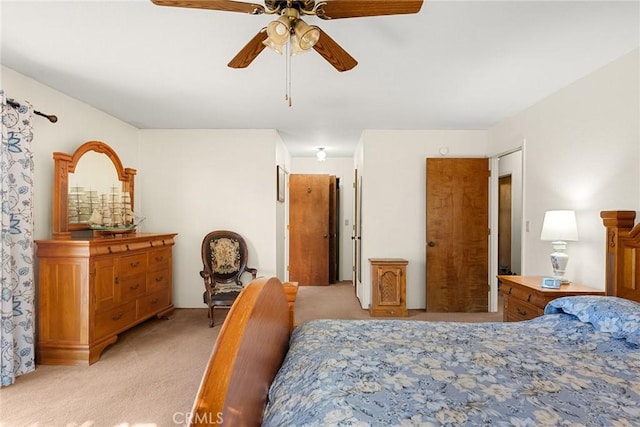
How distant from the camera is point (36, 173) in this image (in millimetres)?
2842

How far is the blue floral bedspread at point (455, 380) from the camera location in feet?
3.01


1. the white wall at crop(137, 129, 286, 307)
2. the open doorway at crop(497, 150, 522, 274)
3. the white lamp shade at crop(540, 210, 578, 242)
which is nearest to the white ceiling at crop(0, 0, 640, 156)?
the white wall at crop(137, 129, 286, 307)

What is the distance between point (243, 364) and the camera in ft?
3.05

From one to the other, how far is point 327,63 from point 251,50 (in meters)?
0.82

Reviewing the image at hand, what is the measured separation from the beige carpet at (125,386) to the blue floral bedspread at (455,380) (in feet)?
4.56

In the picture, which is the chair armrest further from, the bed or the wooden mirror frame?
the bed

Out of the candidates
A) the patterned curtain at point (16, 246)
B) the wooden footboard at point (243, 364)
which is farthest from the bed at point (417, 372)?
the patterned curtain at point (16, 246)

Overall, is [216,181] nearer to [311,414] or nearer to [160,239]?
A: [160,239]

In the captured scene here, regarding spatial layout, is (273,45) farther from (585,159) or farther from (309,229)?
(309,229)

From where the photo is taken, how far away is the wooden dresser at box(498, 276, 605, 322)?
2.30 meters

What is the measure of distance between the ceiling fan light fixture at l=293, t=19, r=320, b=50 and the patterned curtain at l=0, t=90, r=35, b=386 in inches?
92.1

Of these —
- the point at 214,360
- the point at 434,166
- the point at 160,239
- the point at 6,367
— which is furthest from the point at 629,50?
the point at 6,367

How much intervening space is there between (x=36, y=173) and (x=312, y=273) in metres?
4.11

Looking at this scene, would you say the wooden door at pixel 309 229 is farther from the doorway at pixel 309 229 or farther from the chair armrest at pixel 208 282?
the chair armrest at pixel 208 282
